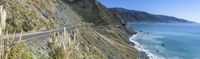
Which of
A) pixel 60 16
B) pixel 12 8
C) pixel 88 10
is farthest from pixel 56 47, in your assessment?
pixel 88 10

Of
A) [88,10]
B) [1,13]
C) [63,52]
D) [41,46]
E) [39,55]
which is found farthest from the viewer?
[88,10]

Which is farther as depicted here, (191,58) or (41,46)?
(191,58)

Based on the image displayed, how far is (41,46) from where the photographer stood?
30953mm

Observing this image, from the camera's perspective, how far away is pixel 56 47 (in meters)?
11.2

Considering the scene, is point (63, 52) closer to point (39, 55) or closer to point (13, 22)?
point (39, 55)

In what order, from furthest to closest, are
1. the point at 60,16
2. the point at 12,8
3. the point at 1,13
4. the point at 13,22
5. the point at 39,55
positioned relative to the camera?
the point at 60,16 → the point at 12,8 → the point at 13,22 → the point at 39,55 → the point at 1,13

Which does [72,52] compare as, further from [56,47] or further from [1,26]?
[1,26]

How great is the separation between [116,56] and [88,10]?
3110 inches

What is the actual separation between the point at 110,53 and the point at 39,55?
93.9ft

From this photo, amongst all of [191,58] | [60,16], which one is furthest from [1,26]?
[191,58]

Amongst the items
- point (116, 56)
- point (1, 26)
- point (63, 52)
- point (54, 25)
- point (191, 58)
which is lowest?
point (191, 58)

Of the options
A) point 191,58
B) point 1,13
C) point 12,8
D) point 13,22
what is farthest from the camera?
point 191,58

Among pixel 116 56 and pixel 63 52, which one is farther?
pixel 116 56

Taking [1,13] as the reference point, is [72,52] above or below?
below
